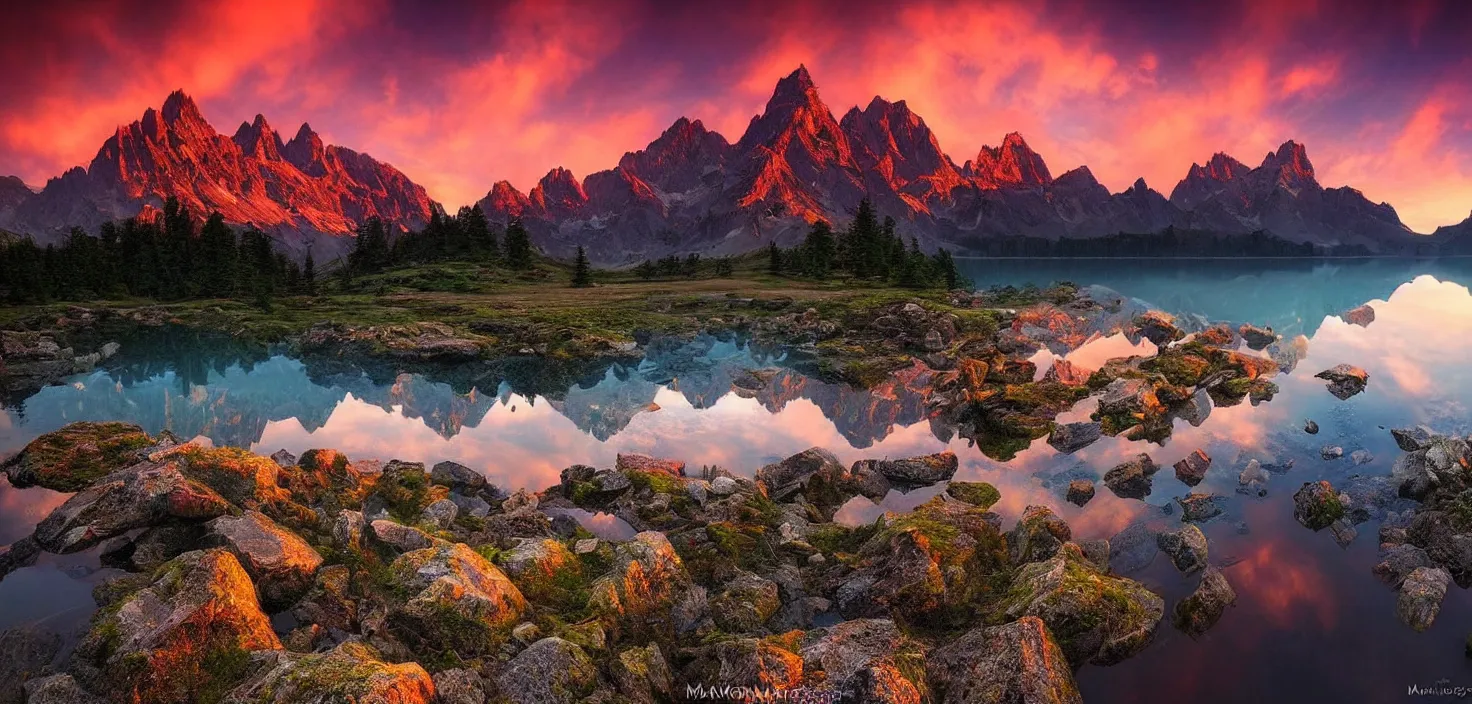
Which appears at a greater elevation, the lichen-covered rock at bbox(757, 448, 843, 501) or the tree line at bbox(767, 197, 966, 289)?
the tree line at bbox(767, 197, 966, 289)

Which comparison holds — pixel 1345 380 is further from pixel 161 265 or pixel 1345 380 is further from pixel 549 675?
pixel 161 265

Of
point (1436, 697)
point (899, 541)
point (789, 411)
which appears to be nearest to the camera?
point (1436, 697)

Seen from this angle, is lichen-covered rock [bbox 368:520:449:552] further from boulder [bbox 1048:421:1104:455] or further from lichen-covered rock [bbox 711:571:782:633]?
boulder [bbox 1048:421:1104:455]

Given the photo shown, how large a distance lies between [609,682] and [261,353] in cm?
6058

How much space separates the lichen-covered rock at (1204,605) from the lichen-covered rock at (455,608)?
12909 mm

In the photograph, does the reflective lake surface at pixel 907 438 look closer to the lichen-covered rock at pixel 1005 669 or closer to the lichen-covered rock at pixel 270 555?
the lichen-covered rock at pixel 1005 669

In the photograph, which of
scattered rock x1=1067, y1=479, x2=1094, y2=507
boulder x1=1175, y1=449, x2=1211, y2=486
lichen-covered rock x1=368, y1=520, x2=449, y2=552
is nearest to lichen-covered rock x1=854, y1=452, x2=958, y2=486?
scattered rock x1=1067, y1=479, x2=1094, y2=507

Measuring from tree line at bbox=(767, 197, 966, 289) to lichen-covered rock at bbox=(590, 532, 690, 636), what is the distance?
93066 mm

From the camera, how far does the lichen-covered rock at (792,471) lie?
66.0ft

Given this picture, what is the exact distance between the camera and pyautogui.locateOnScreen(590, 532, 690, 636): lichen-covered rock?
11.9 m

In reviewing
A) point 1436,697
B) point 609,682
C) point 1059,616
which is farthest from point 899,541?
point 1436,697

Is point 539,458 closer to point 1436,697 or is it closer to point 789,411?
point 789,411

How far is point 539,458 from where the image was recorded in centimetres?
2423

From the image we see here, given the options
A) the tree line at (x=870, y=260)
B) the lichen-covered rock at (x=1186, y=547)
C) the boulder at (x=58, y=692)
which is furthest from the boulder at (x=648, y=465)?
the tree line at (x=870, y=260)
